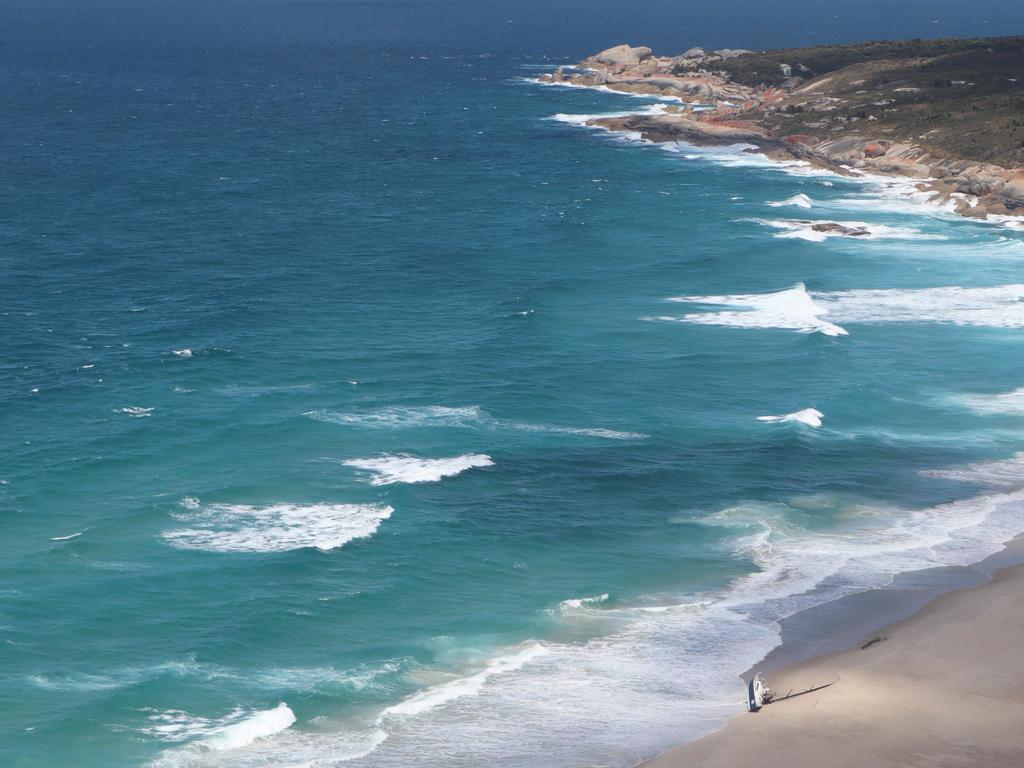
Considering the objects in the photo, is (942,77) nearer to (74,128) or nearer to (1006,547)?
(74,128)

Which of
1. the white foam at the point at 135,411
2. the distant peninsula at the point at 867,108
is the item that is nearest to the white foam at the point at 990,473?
the white foam at the point at 135,411

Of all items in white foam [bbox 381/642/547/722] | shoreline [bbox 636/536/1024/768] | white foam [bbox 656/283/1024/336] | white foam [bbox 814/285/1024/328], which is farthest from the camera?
white foam [bbox 814/285/1024/328]

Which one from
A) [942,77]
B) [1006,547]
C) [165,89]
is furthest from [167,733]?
[165,89]

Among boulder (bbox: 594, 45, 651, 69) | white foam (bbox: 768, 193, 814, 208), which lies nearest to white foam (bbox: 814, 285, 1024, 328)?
white foam (bbox: 768, 193, 814, 208)

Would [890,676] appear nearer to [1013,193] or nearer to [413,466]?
[413,466]

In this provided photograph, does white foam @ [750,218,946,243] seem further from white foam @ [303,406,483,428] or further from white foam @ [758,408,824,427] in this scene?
white foam @ [303,406,483,428]
